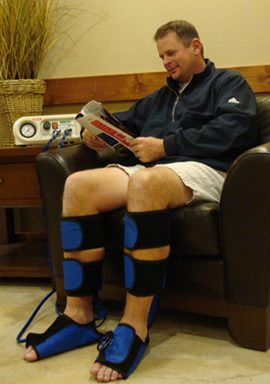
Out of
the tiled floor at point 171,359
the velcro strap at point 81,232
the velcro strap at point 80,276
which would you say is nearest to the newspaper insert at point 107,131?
the velcro strap at point 81,232

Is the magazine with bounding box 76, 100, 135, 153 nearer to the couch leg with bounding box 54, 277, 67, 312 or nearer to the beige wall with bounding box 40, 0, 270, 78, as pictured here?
the couch leg with bounding box 54, 277, 67, 312

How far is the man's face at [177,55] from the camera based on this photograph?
5.16ft

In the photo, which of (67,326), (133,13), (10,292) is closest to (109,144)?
(67,326)

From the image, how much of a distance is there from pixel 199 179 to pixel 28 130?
907 mm

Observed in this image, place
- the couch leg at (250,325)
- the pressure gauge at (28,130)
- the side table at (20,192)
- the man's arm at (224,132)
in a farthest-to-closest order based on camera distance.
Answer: the pressure gauge at (28,130)
the side table at (20,192)
the man's arm at (224,132)
the couch leg at (250,325)

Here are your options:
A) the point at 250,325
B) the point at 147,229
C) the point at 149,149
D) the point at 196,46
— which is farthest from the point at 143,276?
the point at 196,46

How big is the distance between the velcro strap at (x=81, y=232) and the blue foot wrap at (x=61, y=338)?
0.21 meters

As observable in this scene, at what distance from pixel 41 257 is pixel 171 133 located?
860 millimetres

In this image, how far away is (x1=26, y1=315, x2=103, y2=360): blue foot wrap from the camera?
123 cm

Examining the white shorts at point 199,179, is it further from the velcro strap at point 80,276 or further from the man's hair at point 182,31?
the man's hair at point 182,31

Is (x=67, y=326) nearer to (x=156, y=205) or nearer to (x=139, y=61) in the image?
(x=156, y=205)

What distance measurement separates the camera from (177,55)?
157cm

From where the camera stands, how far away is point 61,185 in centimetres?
146

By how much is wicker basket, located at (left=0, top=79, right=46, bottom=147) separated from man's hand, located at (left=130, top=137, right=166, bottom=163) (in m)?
0.76
